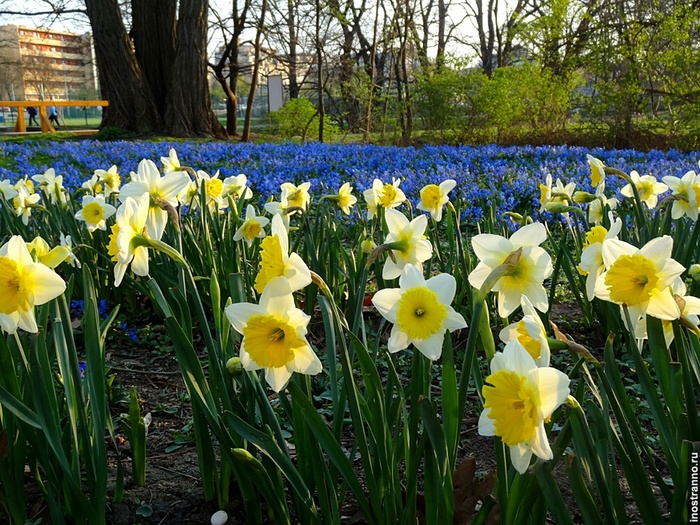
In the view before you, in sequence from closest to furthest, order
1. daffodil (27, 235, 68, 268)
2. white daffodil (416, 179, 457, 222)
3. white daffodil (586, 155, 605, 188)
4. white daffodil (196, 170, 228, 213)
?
1. daffodil (27, 235, 68, 268)
2. white daffodil (416, 179, 457, 222)
3. white daffodil (586, 155, 605, 188)
4. white daffodil (196, 170, 228, 213)

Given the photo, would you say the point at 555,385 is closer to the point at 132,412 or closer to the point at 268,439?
the point at 268,439

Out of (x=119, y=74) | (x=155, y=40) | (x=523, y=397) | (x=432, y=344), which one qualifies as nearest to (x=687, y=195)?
(x=432, y=344)

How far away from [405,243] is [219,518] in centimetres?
72

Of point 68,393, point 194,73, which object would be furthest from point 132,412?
point 194,73

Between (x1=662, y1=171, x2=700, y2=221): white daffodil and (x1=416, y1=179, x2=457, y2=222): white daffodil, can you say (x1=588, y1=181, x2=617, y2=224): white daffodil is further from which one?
(x1=416, y1=179, x2=457, y2=222): white daffodil

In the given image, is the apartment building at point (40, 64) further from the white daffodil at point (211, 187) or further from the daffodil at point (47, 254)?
the daffodil at point (47, 254)

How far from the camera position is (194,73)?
1391 cm

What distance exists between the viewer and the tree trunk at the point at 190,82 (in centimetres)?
1351

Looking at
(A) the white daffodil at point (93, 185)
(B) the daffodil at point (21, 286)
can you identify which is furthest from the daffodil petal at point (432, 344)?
(A) the white daffodil at point (93, 185)

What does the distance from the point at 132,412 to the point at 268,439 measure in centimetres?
44

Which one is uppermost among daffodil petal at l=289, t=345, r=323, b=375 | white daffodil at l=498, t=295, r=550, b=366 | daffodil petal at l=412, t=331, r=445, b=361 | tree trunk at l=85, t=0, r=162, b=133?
tree trunk at l=85, t=0, r=162, b=133

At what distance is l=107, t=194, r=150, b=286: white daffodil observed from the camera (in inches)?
45.8

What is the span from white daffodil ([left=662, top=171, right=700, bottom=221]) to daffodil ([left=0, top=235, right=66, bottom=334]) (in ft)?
5.26

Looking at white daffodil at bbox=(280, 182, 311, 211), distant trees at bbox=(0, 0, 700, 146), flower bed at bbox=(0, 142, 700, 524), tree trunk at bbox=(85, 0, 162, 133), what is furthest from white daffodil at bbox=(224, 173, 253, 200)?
tree trunk at bbox=(85, 0, 162, 133)
